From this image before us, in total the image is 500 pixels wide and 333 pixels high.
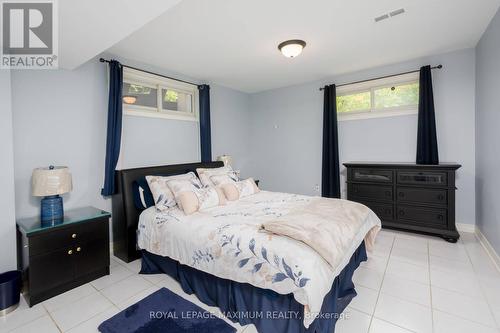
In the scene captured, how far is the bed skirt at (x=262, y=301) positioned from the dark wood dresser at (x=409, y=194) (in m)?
1.60

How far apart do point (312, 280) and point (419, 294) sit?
135 centimetres

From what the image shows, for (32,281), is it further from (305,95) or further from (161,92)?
(305,95)

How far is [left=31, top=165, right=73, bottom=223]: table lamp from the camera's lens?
7.25ft

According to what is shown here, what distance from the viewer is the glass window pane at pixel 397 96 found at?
374 centimetres

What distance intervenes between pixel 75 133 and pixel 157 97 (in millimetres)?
1285

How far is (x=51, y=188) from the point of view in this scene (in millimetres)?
2242

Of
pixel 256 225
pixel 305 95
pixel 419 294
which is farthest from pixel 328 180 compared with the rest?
pixel 256 225

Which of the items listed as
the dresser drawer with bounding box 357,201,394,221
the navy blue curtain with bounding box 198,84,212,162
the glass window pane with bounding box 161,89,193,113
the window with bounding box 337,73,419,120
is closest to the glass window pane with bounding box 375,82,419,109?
the window with bounding box 337,73,419,120

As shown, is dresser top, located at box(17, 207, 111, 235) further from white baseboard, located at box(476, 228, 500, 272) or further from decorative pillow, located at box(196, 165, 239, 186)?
white baseboard, located at box(476, 228, 500, 272)

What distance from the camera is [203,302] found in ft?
6.70

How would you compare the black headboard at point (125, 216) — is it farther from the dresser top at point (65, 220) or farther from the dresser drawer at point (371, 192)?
the dresser drawer at point (371, 192)

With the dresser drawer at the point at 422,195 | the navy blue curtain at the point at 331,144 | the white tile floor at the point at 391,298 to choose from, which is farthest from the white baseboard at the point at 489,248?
the navy blue curtain at the point at 331,144

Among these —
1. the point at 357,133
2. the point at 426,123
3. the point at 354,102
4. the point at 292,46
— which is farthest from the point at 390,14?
the point at 357,133

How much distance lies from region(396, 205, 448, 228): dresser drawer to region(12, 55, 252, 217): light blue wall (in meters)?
3.54
